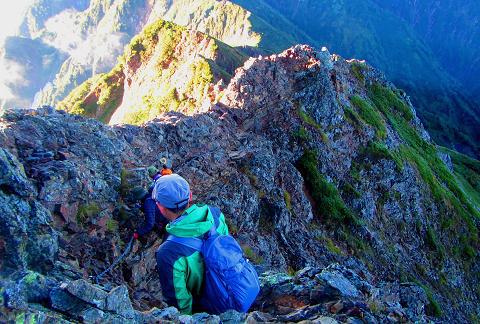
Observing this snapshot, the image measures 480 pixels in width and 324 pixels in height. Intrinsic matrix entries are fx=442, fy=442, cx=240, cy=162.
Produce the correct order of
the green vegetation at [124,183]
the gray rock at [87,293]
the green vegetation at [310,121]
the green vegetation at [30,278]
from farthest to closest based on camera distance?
the green vegetation at [310,121] → the green vegetation at [124,183] → the gray rock at [87,293] → the green vegetation at [30,278]

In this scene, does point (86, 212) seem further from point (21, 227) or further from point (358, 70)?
point (358, 70)

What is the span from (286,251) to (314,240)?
3.73 metres

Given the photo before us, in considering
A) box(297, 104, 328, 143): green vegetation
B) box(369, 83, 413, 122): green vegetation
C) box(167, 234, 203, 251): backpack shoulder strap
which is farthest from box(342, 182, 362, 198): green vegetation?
box(167, 234, 203, 251): backpack shoulder strap

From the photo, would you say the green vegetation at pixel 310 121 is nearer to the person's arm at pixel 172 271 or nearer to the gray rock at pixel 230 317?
the gray rock at pixel 230 317

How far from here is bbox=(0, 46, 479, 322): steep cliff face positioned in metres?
11.0

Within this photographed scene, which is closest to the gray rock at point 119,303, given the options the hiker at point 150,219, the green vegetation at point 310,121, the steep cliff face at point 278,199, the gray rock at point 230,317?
the steep cliff face at point 278,199

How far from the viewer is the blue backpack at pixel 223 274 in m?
8.13

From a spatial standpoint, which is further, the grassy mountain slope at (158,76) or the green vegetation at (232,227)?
the grassy mountain slope at (158,76)

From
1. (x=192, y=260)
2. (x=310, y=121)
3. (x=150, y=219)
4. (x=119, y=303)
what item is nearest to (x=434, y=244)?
(x=310, y=121)

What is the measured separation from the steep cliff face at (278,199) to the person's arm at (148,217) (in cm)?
74

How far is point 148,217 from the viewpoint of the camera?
14.4 metres

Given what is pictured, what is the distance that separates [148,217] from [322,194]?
2098cm

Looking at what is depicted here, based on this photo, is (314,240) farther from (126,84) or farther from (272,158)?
(126,84)

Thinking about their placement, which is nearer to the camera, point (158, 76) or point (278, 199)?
point (278, 199)
